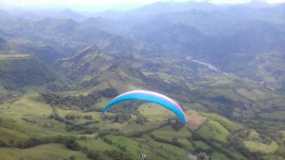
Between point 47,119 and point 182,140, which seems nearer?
point 182,140

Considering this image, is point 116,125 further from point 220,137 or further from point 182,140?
point 220,137

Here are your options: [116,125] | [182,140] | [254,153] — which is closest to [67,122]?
[116,125]

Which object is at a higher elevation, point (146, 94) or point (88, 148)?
point (146, 94)

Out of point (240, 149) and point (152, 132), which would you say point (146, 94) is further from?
point (240, 149)

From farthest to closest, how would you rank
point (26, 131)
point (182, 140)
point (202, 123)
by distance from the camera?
1. point (202, 123)
2. point (182, 140)
3. point (26, 131)

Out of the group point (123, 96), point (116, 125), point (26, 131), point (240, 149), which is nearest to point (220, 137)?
point (240, 149)

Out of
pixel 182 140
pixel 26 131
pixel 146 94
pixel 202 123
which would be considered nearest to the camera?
pixel 146 94

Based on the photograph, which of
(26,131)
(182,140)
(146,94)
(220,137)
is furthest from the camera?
(220,137)

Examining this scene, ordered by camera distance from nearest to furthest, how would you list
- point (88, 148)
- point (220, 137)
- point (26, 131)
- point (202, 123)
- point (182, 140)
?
1. point (88, 148)
2. point (26, 131)
3. point (182, 140)
4. point (220, 137)
5. point (202, 123)

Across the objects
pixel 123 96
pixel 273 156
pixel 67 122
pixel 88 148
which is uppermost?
pixel 123 96
